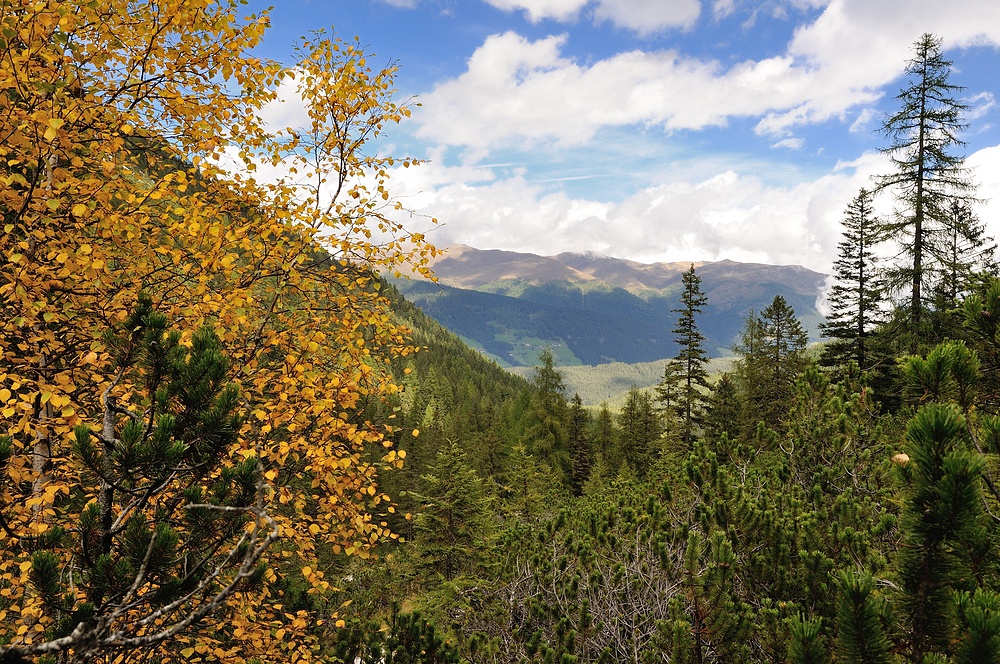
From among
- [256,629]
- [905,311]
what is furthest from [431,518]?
[905,311]

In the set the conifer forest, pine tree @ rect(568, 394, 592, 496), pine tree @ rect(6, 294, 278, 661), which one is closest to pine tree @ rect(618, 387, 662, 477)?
pine tree @ rect(568, 394, 592, 496)

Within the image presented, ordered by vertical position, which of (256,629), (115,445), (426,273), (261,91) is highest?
(261,91)

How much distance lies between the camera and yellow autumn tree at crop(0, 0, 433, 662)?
2.85 meters

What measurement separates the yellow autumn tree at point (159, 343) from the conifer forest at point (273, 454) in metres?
0.04

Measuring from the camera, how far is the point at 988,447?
3.09 meters

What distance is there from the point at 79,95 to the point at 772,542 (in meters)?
9.43

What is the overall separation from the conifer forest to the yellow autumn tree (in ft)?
0.12

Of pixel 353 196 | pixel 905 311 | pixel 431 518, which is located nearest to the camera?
pixel 353 196

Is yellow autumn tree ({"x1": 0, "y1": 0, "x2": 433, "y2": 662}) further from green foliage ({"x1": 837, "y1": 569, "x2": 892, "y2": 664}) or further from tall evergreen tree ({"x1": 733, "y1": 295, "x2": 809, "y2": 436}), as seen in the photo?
tall evergreen tree ({"x1": 733, "y1": 295, "x2": 809, "y2": 436})

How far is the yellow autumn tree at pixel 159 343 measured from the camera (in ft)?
9.34

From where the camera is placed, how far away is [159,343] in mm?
3201

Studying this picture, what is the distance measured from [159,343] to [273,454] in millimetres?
2322

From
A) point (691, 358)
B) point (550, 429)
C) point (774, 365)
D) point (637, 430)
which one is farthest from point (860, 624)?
point (637, 430)

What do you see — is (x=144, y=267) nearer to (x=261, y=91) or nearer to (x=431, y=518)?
(x=261, y=91)
